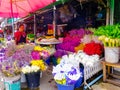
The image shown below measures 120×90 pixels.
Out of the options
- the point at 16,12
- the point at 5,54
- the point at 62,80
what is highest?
the point at 16,12

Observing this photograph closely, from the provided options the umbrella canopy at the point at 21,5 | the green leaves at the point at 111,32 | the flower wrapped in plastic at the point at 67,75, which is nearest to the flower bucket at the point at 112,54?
the green leaves at the point at 111,32

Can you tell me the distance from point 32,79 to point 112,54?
54.4 inches

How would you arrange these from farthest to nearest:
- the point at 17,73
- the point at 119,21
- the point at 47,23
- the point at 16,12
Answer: the point at 16,12 → the point at 47,23 → the point at 119,21 → the point at 17,73

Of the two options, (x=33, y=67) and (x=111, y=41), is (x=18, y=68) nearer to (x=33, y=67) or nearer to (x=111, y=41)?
(x=33, y=67)

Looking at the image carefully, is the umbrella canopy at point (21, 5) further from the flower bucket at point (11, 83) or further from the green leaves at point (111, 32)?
the flower bucket at point (11, 83)

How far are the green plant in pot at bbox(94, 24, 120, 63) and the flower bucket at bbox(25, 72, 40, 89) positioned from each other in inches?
A: 48.0

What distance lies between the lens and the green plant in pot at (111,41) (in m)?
2.94

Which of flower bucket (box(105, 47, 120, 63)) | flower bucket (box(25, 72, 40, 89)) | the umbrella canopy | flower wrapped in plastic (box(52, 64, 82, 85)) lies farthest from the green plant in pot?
the umbrella canopy

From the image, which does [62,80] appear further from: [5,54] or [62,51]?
→ [62,51]

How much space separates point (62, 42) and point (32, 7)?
5.82ft

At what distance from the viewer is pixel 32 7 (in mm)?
5688

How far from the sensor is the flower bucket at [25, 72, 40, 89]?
2912 millimetres

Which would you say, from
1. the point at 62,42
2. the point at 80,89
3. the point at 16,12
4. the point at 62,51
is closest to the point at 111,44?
the point at 80,89

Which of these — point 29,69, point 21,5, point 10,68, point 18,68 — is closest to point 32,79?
point 29,69
